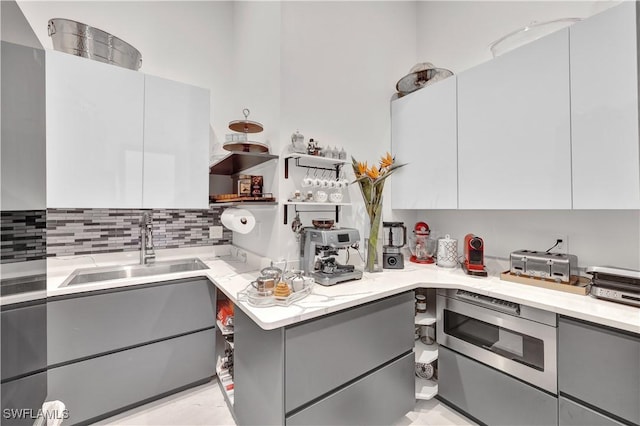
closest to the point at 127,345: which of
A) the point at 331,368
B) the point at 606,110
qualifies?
the point at 331,368

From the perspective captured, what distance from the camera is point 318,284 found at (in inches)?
62.4

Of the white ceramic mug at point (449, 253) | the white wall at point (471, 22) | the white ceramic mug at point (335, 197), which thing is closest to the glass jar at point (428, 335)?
the white ceramic mug at point (449, 253)

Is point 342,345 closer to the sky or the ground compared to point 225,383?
closer to the sky

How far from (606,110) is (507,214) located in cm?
85

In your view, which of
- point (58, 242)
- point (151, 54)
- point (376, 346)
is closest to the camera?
point (376, 346)

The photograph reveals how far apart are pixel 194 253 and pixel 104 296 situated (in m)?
0.90

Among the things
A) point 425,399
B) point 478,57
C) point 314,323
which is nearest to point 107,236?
point 314,323

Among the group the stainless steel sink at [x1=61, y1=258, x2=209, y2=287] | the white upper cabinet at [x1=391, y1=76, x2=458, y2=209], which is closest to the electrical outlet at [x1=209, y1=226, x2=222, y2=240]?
the stainless steel sink at [x1=61, y1=258, x2=209, y2=287]

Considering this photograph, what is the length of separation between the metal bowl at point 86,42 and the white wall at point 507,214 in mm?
2519

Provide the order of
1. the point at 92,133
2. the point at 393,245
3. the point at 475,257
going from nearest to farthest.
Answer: the point at 92,133 → the point at 475,257 → the point at 393,245

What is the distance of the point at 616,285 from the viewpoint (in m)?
1.28

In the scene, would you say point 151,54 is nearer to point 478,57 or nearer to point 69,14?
point 69,14

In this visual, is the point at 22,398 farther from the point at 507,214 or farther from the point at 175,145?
the point at 507,214

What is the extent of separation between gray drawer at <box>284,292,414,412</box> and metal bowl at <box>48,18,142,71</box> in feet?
7.00
